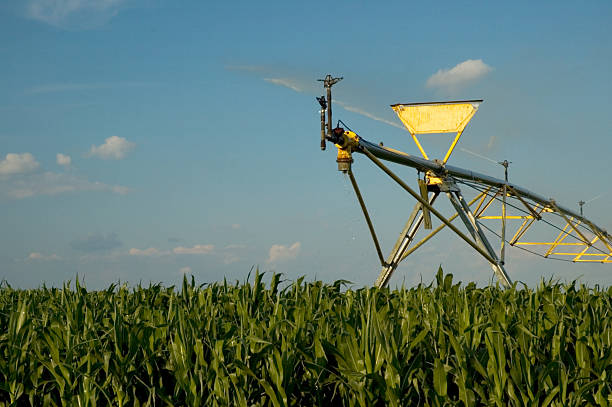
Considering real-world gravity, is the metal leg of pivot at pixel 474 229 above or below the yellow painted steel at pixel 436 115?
below

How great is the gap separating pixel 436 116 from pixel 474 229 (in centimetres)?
391

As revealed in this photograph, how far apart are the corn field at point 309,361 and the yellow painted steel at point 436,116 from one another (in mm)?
15306

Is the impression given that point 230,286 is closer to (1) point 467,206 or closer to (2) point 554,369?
(2) point 554,369

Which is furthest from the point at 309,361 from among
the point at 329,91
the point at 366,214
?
the point at 366,214

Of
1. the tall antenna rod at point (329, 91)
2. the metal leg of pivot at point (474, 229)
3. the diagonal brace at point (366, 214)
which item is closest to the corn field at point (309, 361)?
the tall antenna rod at point (329, 91)

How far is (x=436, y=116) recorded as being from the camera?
2152 cm

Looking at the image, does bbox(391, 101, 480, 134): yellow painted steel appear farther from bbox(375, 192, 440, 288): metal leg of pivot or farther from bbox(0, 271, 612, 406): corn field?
bbox(0, 271, 612, 406): corn field


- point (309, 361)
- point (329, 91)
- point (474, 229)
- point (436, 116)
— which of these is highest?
point (436, 116)

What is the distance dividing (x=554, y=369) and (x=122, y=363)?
11.4 feet

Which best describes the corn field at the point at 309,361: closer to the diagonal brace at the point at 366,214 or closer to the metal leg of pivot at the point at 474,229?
the diagonal brace at the point at 366,214

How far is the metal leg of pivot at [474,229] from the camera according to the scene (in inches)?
807

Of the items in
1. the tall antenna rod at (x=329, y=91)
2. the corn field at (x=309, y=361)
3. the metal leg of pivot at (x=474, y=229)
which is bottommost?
the corn field at (x=309, y=361)

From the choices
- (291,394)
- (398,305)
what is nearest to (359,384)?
(291,394)

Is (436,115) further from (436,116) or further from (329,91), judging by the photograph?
(329,91)
